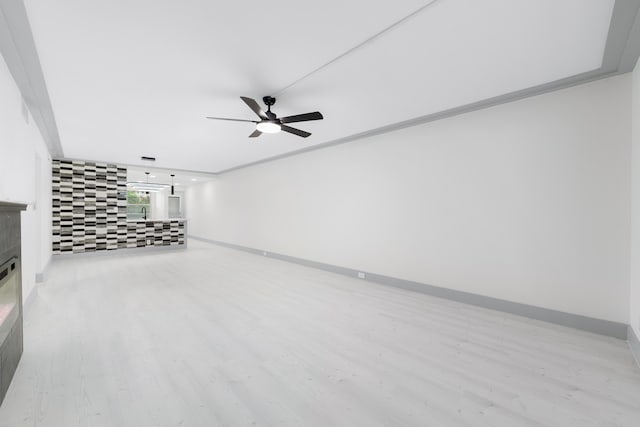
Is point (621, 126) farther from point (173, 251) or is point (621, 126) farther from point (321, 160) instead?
point (173, 251)

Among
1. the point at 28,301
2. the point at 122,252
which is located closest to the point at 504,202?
the point at 28,301

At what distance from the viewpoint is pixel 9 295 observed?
1.93 meters

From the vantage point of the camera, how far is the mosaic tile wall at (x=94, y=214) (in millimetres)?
6777

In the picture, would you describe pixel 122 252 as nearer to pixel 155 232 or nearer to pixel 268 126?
pixel 155 232

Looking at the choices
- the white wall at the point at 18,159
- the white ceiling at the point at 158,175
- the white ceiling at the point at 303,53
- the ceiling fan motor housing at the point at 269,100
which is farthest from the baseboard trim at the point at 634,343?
the white ceiling at the point at 158,175

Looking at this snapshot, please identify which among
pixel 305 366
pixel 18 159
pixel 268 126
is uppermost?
pixel 268 126

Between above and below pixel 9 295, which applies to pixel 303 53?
above

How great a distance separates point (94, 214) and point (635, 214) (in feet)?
33.3

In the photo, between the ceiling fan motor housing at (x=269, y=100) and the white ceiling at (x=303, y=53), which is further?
the ceiling fan motor housing at (x=269, y=100)

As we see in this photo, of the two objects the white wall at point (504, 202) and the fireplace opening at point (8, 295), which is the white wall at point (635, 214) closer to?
the white wall at point (504, 202)

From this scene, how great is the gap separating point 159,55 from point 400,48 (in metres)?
2.13

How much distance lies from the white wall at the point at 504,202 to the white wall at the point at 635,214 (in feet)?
0.29

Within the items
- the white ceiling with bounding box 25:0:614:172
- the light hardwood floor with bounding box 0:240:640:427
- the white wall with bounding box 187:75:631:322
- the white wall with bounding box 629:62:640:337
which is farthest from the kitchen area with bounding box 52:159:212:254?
the white wall with bounding box 629:62:640:337

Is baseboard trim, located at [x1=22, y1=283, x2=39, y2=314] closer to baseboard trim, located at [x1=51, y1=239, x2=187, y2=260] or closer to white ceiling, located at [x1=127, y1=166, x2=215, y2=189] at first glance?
baseboard trim, located at [x1=51, y1=239, x2=187, y2=260]
